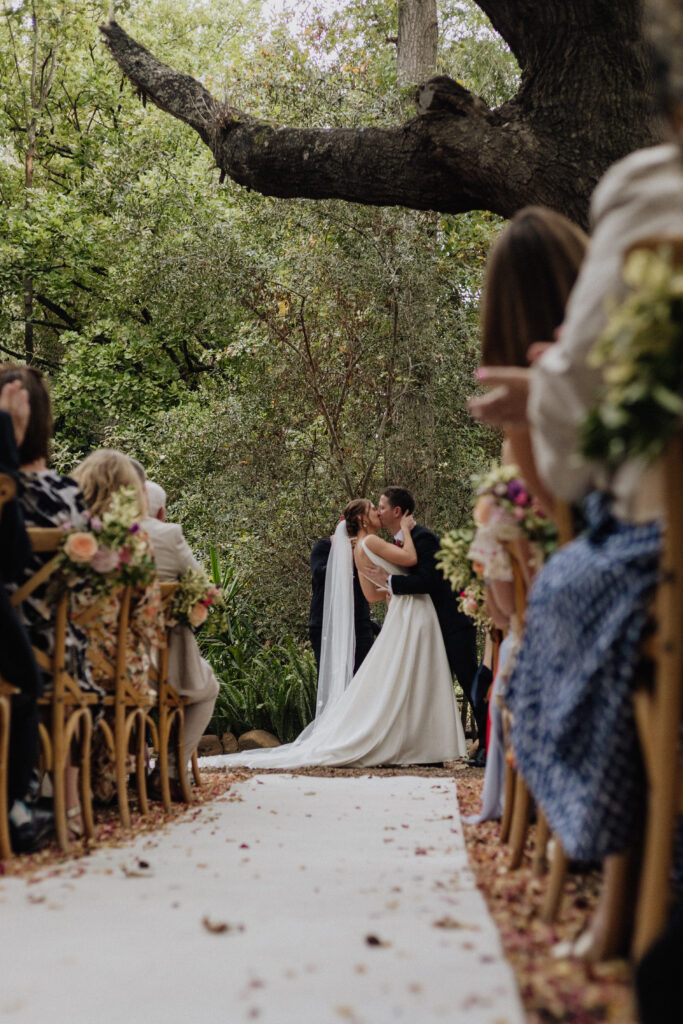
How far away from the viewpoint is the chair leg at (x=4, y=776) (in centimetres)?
354

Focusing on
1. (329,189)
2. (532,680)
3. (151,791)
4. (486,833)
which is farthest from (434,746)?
(532,680)

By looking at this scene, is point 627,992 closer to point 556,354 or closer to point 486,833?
point 556,354

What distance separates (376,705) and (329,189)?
13.0ft

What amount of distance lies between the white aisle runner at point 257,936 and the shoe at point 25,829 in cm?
26

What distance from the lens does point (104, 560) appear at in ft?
13.6

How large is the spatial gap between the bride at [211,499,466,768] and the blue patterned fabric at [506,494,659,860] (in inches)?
225

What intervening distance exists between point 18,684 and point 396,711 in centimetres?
474

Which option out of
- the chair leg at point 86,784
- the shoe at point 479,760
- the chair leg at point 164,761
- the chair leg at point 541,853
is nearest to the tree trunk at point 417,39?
the shoe at point 479,760

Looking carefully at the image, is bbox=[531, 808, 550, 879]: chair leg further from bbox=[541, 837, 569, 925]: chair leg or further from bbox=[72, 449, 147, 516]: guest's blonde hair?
bbox=[72, 449, 147, 516]: guest's blonde hair

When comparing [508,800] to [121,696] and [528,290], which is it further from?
[528,290]

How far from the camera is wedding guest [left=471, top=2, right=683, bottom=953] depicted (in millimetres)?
1859

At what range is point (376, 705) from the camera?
8.06m

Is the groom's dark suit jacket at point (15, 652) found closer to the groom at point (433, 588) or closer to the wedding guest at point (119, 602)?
the wedding guest at point (119, 602)

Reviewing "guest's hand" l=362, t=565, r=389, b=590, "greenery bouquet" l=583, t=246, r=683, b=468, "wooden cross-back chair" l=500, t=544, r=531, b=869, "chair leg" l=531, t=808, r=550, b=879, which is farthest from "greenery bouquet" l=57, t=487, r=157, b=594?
"guest's hand" l=362, t=565, r=389, b=590
